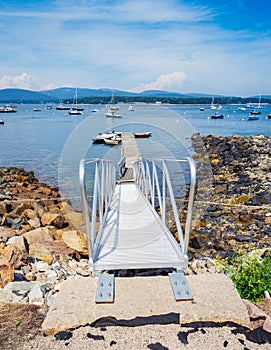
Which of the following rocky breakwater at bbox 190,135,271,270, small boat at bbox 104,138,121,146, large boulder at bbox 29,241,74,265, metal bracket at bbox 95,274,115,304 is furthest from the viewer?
small boat at bbox 104,138,121,146

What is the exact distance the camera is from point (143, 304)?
7.80ft

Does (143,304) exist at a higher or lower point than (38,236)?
higher

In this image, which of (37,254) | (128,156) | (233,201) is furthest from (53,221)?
(128,156)

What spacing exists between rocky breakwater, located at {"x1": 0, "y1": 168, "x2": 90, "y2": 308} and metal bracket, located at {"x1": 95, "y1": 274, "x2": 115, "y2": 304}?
613 mm

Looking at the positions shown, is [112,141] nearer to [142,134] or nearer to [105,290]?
[142,134]

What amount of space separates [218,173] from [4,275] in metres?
13.0

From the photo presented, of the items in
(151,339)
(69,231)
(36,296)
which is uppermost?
(151,339)

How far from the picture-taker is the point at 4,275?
349cm

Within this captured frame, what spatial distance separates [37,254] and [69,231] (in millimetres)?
1154

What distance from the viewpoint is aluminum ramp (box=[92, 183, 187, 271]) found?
3.07m

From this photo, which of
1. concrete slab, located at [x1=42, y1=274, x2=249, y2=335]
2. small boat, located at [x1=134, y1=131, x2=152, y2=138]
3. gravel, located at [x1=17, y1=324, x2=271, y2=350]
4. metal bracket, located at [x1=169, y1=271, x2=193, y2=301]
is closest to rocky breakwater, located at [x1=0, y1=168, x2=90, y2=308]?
concrete slab, located at [x1=42, y1=274, x2=249, y2=335]

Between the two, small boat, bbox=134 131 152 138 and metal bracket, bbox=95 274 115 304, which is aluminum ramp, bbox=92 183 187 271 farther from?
small boat, bbox=134 131 152 138

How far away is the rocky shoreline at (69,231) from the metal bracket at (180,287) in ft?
3.56

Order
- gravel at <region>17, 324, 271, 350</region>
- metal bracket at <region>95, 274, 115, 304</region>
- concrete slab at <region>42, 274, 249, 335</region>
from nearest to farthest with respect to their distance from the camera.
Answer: gravel at <region>17, 324, 271, 350</region> → concrete slab at <region>42, 274, 249, 335</region> → metal bracket at <region>95, 274, 115, 304</region>
